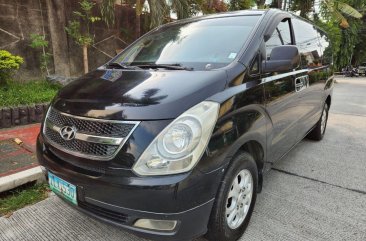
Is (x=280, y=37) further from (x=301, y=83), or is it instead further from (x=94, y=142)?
(x=94, y=142)

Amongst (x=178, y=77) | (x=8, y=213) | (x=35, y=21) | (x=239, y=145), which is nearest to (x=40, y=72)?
(x=35, y=21)

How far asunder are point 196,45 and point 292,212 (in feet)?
5.73

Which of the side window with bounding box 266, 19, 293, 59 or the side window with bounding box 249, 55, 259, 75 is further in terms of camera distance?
the side window with bounding box 266, 19, 293, 59

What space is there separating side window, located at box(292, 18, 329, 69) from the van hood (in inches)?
70.4

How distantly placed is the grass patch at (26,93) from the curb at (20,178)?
2471 mm

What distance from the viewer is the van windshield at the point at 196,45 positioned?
2.42 m

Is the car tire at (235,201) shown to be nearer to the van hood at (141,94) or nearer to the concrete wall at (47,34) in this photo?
the van hood at (141,94)

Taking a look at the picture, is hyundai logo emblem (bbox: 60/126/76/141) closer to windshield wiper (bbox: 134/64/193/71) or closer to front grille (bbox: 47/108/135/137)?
front grille (bbox: 47/108/135/137)

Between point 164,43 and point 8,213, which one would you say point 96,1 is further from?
point 8,213

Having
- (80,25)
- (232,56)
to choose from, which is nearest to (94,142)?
(232,56)

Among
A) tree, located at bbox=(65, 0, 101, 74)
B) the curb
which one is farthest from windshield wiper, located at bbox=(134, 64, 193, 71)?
tree, located at bbox=(65, 0, 101, 74)

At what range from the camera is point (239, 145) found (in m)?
2.00

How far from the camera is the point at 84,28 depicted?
7.55 metres

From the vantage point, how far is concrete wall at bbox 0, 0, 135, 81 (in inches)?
247
